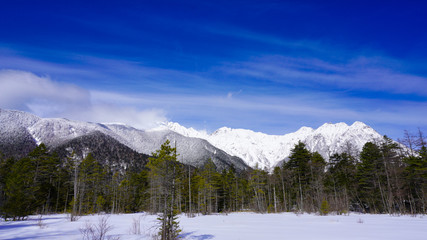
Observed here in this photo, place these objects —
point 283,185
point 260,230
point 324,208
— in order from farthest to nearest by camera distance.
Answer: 1. point 283,185
2. point 324,208
3. point 260,230

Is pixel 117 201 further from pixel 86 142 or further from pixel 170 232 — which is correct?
pixel 86 142

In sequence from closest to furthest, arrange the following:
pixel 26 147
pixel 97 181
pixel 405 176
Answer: pixel 405 176
pixel 97 181
pixel 26 147

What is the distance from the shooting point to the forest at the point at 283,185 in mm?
28438

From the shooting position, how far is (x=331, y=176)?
133ft

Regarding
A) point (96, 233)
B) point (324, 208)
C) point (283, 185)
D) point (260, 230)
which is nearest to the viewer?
point (96, 233)

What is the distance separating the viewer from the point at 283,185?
40906mm

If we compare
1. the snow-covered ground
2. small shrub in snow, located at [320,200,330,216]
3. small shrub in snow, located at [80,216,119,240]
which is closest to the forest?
small shrub in snow, located at [320,200,330,216]

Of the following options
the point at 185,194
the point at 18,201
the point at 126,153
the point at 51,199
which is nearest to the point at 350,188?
the point at 185,194

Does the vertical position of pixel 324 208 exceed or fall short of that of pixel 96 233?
it falls short

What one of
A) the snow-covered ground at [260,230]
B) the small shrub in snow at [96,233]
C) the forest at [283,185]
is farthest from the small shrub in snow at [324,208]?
the small shrub in snow at [96,233]

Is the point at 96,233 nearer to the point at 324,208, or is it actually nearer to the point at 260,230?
the point at 260,230

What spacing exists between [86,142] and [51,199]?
390 feet

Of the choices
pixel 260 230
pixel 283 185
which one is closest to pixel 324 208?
pixel 283 185

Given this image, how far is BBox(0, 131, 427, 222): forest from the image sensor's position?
28.4 meters
